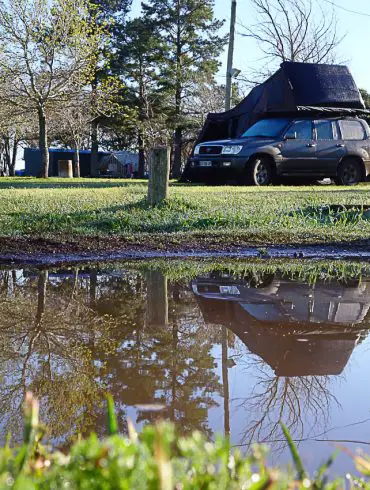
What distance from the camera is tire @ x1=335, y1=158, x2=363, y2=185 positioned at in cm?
1667

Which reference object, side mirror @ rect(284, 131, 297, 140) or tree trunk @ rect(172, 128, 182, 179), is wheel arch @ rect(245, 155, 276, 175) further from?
tree trunk @ rect(172, 128, 182, 179)

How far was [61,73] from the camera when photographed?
82.6ft

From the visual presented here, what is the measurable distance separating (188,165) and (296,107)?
3.18m

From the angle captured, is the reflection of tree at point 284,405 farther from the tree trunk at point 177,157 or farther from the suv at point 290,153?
the tree trunk at point 177,157

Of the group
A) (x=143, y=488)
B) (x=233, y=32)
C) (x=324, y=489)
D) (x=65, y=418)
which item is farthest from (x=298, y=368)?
(x=233, y=32)

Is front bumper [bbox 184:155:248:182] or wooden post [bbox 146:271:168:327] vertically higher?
front bumper [bbox 184:155:248:182]

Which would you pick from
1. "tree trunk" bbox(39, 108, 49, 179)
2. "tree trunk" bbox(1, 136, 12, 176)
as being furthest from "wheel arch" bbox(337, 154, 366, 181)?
"tree trunk" bbox(1, 136, 12, 176)

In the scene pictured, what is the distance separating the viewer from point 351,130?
16.7 m

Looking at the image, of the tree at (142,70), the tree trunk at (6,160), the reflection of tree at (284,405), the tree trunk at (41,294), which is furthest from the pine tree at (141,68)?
the reflection of tree at (284,405)

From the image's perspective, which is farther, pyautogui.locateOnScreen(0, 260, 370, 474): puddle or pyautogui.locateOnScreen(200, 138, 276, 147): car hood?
pyautogui.locateOnScreen(200, 138, 276, 147): car hood

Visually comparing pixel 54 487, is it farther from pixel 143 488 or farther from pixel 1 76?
pixel 1 76

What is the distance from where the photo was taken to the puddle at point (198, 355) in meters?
2.69

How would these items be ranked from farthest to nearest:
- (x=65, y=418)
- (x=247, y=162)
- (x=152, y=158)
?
(x=247, y=162) < (x=152, y=158) < (x=65, y=418)

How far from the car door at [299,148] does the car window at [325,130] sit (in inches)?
8.3
